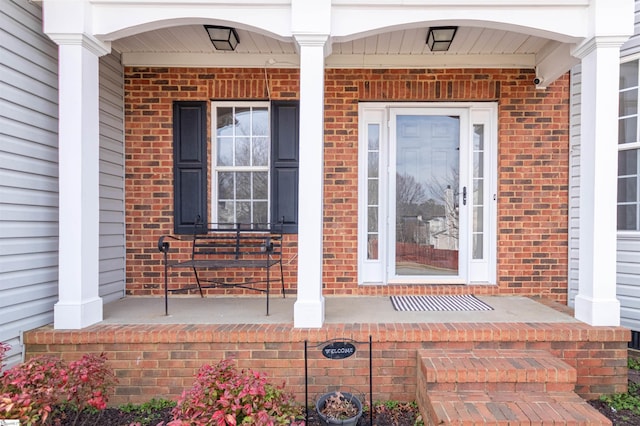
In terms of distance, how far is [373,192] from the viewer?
3.88m

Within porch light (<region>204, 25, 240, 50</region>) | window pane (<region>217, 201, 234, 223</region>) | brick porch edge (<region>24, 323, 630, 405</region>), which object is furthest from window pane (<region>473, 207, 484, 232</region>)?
porch light (<region>204, 25, 240, 50</region>)

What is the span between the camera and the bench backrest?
378cm

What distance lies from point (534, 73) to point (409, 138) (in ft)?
4.86

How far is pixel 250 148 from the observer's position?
154 inches

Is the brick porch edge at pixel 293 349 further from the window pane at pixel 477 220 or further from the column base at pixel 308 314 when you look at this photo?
the window pane at pixel 477 220

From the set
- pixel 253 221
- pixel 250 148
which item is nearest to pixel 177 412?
pixel 253 221

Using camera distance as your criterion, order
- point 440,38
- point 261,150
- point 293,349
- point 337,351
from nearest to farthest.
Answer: point 337,351, point 293,349, point 440,38, point 261,150

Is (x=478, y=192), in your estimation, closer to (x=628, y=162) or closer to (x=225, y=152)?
(x=628, y=162)

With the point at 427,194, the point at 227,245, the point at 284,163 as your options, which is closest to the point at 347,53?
the point at 284,163

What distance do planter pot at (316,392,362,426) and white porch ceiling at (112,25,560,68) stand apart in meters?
3.17

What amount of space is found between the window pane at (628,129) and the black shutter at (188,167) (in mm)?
4327

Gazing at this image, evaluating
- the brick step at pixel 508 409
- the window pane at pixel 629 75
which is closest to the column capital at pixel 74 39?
the brick step at pixel 508 409

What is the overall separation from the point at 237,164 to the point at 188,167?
1.72 ft

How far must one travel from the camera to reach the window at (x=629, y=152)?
3.41 meters
